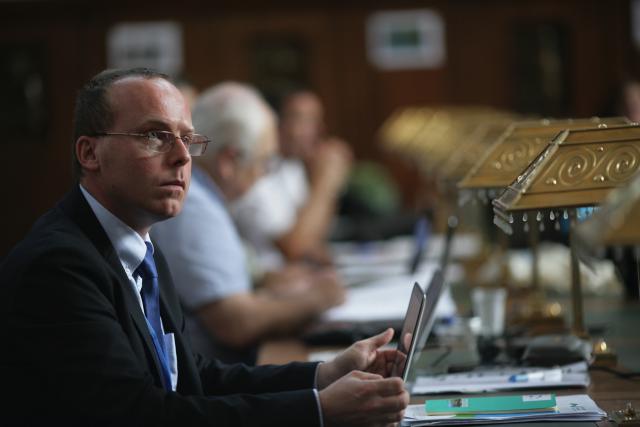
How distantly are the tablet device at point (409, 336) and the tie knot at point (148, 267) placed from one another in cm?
53

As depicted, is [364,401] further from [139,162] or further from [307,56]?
[307,56]

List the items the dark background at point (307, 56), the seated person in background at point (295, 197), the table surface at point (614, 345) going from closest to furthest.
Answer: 1. the table surface at point (614, 345)
2. the seated person in background at point (295, 197)
3. the dark background at point (307, 56)

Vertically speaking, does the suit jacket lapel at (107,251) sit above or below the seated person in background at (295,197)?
above

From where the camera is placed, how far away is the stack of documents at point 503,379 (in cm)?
250

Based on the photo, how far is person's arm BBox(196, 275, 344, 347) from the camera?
3354 millimetres

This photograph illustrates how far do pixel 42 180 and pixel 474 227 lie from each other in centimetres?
741

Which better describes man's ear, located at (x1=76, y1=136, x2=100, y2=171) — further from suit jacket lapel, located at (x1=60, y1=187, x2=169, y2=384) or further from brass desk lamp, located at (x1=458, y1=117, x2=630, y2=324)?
brass desk lamp, located at (x1=458, y1=117, x2=630, y2=324)

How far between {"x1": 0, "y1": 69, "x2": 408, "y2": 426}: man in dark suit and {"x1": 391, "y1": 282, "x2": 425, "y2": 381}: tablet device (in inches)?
3.0

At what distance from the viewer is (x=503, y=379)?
2.58m

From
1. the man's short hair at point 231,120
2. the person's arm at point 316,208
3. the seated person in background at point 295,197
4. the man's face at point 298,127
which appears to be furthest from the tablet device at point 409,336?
the man's face at point 298,127

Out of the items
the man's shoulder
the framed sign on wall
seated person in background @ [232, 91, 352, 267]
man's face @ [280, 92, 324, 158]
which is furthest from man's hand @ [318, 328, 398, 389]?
the framed sign on wall

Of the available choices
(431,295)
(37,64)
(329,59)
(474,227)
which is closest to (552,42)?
(329,59)

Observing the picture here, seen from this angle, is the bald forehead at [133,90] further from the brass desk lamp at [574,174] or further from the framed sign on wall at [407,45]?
the framed sign on wall at [407,45]

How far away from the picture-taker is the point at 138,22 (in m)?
11.4
